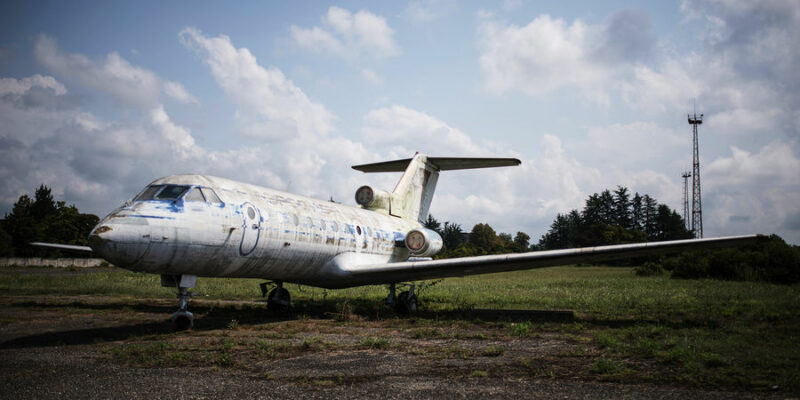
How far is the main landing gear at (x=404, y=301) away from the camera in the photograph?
13.5m

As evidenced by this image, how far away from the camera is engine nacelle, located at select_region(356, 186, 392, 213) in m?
17.0

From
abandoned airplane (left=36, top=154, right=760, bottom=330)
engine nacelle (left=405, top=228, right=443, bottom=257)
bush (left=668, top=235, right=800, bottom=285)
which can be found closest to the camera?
abandoned airplane (left=36, top=154, right=760, bottom=330)

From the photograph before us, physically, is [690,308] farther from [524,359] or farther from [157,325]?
[157,325]

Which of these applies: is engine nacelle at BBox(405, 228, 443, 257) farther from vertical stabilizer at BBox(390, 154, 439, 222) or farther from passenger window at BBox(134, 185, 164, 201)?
passenger window at BBox(134, 185, 164, 201)

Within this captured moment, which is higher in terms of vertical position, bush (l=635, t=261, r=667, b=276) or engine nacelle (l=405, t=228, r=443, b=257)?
engine nacelle (l=405, t=228, r=443, b=257)

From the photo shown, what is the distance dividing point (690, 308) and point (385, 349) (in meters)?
9.38

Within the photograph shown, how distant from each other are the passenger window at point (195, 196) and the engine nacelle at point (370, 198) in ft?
27.2

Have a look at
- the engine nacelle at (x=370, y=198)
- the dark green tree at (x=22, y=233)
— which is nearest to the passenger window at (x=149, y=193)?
the engine nacelle at (x=370, y=198)

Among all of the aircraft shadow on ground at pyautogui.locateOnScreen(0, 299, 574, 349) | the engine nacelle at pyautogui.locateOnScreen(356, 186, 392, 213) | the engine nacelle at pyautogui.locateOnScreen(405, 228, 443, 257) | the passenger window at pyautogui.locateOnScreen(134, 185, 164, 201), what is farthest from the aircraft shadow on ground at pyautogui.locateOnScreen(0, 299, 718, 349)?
the engine nacelle at pyautogui.locateOnScreen(356, 186, 392, 213)

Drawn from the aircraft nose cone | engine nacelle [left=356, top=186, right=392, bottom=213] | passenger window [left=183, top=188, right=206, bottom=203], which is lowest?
the aircraft nose cone

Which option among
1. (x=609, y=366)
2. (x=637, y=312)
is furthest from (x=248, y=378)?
(x=637, y=312)

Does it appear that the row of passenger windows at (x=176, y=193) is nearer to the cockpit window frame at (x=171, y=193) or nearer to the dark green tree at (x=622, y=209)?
the cockpit window frame at (x=171, y=193)

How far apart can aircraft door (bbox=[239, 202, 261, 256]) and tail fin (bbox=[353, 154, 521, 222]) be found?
8.12 m

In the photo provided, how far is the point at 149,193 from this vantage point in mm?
8883
